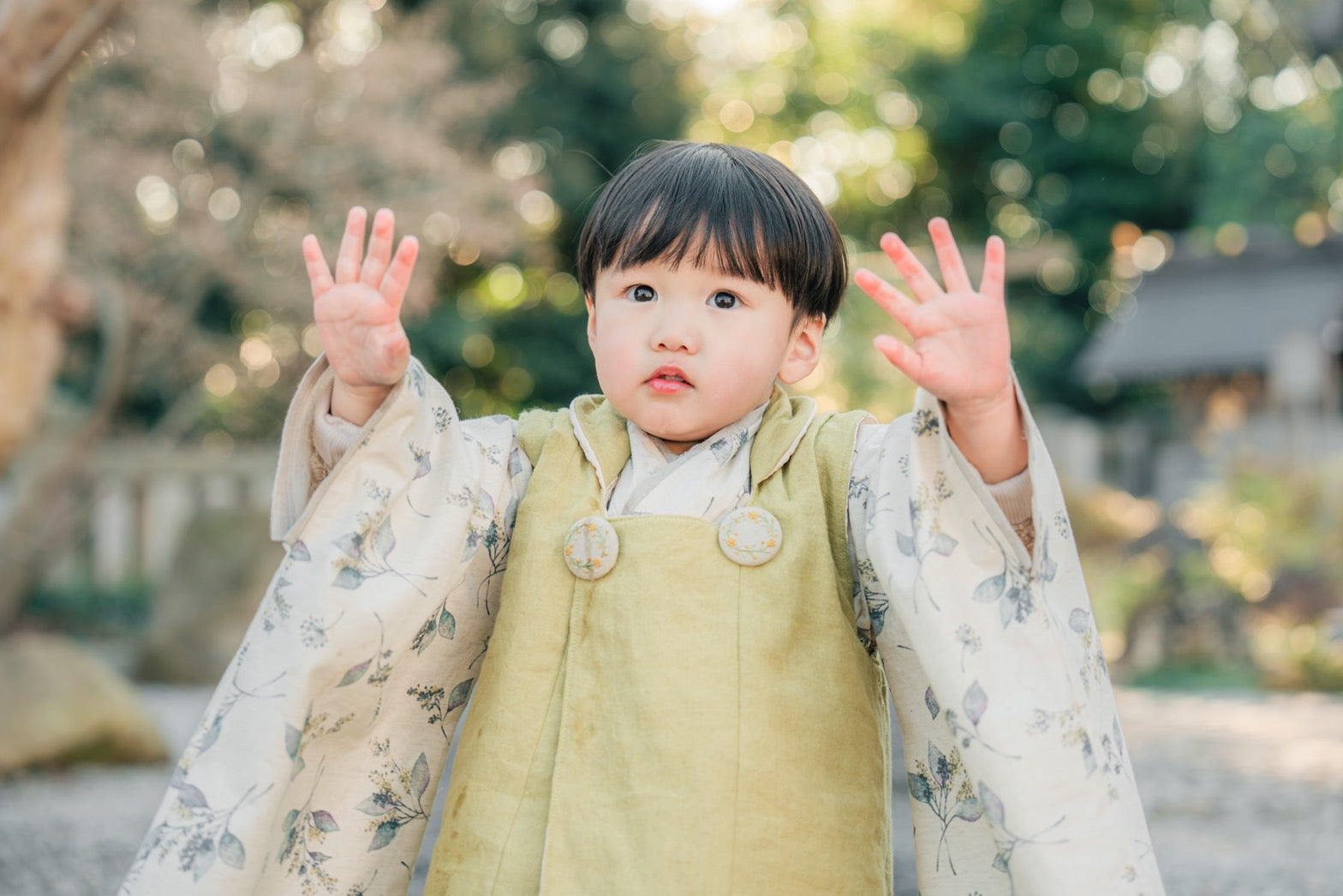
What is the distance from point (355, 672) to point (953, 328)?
894 mm

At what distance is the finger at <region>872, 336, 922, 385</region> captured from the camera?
1.45m

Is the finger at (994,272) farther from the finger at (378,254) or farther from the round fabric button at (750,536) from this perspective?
the finger at (378,254)

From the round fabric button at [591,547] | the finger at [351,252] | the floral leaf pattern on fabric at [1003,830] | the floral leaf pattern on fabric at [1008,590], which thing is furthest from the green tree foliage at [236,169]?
the floral leaf pattern on fabric at [1003,830]

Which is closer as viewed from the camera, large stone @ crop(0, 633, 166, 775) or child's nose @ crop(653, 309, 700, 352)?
child's nose @ crop(653, 309, 700, 352)

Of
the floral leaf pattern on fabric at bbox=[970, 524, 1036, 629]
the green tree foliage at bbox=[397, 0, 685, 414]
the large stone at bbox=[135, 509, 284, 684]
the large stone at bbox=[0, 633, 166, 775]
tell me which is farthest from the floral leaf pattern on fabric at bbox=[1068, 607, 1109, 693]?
the green tree foliage at bbox=[397, 0, 685, 414]

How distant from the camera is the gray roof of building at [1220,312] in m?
13.4

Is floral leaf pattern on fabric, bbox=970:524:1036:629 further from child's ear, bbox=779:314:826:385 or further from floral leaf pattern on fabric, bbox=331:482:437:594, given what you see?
floral leaf pattern on fabric, bbox=331:482:437:594

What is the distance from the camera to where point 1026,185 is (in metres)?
18.6

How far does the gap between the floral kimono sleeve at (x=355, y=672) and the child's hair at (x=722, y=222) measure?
344mm

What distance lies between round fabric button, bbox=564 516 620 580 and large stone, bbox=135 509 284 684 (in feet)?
20.3

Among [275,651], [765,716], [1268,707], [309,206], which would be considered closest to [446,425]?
[275,651]

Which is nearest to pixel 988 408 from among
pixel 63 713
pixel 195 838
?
pixel 195 838

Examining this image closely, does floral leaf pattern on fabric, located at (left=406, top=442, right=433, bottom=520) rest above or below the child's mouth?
below

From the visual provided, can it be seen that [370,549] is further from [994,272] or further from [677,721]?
[994,272]
